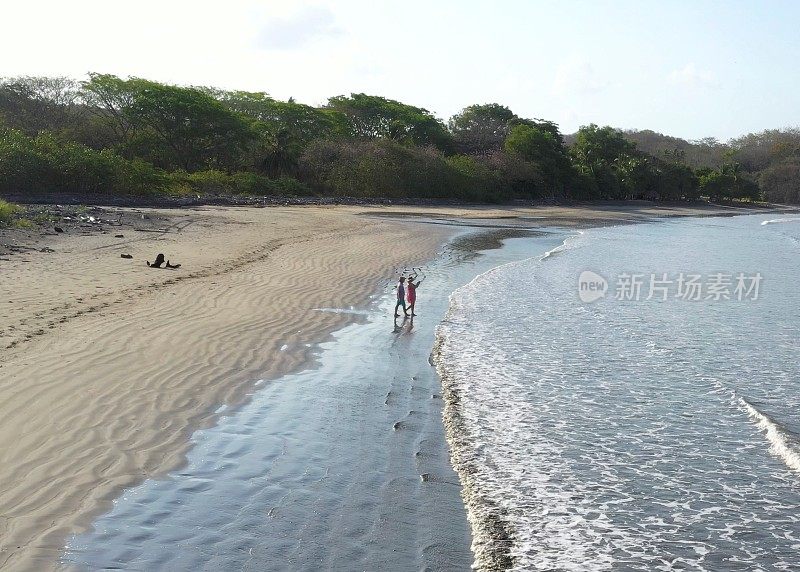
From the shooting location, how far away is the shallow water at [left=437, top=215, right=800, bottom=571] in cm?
561

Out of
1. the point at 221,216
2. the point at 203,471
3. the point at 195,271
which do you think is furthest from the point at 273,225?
the point at 203,471

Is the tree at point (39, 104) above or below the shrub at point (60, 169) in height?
above

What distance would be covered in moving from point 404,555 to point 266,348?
611cm

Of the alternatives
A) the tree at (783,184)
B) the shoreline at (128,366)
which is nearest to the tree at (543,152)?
the shoreline at (128,366)

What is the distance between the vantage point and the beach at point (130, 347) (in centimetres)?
573

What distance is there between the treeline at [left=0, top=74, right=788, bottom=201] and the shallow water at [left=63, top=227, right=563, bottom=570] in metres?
31.2

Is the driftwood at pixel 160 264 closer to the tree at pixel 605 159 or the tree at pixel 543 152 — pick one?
the tree at pixel 543 152

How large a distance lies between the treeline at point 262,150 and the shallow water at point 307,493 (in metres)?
31.2

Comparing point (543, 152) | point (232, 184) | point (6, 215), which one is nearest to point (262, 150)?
point (232, 184)

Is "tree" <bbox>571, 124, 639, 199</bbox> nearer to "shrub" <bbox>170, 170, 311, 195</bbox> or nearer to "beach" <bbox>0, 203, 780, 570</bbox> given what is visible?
"shrub" <bbox>170, 170, 311, 195</bbox>

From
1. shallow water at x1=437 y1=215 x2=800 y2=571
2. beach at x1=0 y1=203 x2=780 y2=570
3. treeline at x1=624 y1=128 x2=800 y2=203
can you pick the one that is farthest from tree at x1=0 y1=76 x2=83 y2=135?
treeline at x1=624 y1=128 x2=800 y2=203

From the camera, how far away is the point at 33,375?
8.09 meters

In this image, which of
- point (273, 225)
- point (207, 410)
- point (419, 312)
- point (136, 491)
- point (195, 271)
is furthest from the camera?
point (273, 225)

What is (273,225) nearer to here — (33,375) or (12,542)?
(33,375)
